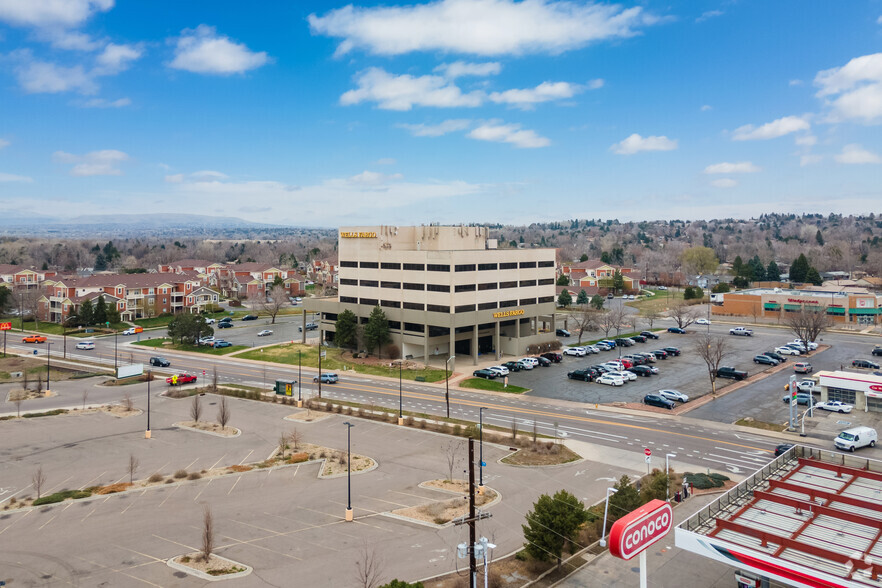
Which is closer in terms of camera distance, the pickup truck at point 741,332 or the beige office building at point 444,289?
the beige office building at point 444,289

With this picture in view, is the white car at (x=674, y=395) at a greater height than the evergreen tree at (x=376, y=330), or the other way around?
the evergreen tree at (x=376, y=330)

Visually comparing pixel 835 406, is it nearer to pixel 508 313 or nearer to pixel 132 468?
pixel 508 313

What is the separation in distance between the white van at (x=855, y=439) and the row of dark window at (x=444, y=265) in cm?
4330

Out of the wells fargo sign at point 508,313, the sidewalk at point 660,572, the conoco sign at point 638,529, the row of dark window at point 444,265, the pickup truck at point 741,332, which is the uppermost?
the row of dark window at point 444,265

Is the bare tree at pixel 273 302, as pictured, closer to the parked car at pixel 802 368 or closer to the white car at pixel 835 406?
the parked car at pixel 802 368

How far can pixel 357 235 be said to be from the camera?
86.4m

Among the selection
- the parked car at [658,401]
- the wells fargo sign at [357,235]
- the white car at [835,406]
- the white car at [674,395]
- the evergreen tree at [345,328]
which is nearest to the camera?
the white car at [835,406]

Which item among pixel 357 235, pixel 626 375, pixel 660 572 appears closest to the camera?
pixel 660 572

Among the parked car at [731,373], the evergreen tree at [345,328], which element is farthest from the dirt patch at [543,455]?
the evergreen tree at [345,328]

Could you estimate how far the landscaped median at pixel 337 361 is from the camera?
2827 inches

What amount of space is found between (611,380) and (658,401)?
943 cm

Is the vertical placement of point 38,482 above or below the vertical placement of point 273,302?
below

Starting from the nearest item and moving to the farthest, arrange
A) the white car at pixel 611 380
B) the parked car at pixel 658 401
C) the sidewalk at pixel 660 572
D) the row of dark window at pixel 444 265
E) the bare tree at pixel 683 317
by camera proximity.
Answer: the sidewalk at pixel 660 572
the parked car at pixel 658 401
the white car at pixel 611 380
the row of dark window at pixel 444 265
the bare tree at pixel 683 317

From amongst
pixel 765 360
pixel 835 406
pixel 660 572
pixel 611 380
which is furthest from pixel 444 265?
pixel 660 572
